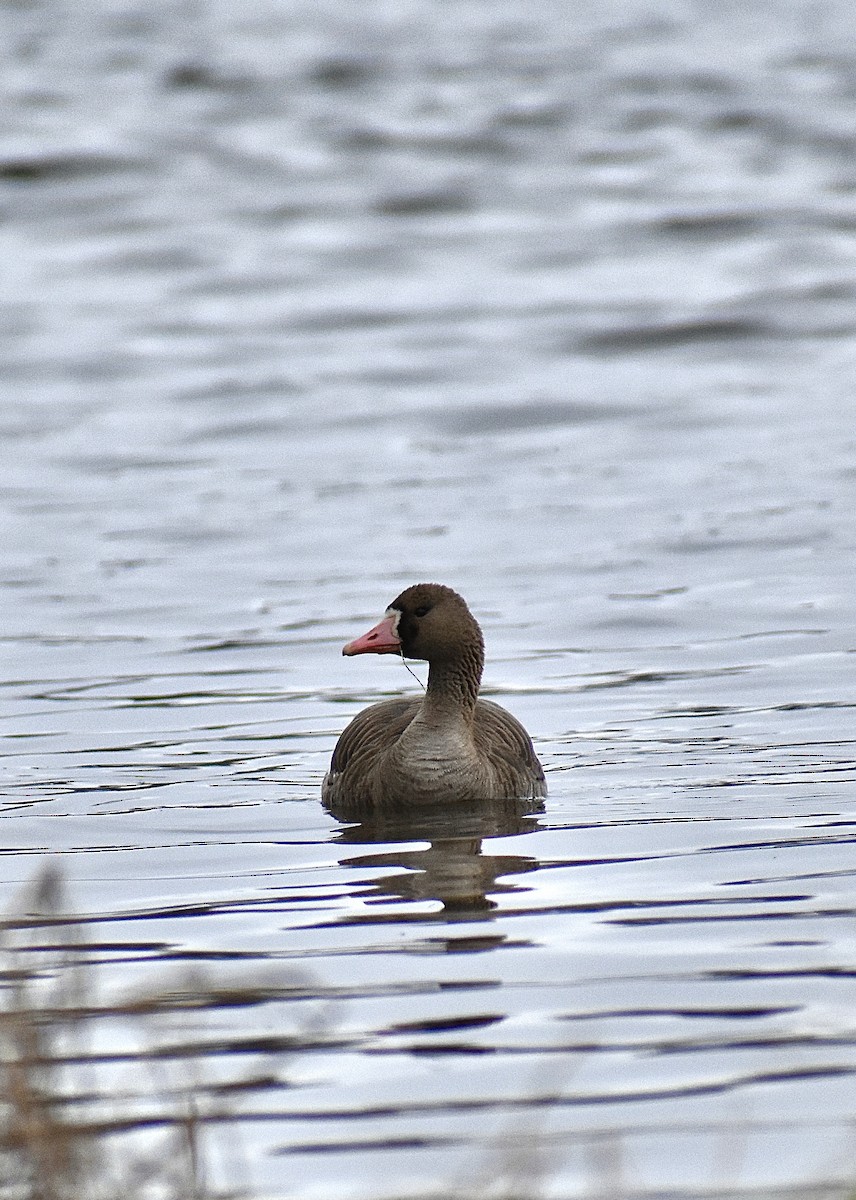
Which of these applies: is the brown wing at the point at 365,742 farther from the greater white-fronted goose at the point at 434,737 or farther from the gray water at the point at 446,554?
the gray water at the point at 446,554

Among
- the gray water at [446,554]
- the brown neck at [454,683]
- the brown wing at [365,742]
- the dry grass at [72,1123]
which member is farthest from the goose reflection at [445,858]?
the dry grass at [72,1123]

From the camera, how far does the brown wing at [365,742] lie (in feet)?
34.8

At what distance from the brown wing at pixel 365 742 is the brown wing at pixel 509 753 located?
1.32ft

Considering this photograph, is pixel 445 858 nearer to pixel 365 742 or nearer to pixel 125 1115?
pixel 365 742

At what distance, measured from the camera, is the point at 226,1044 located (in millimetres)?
6230

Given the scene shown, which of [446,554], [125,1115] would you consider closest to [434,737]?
[125,1115]

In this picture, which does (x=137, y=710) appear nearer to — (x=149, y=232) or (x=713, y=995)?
(x=713, y=995)

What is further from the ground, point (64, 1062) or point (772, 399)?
point (64, 1062)

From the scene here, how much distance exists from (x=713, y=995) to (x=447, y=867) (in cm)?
252

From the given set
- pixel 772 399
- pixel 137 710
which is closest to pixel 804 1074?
pixel 137 710

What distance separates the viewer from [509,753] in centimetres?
1078

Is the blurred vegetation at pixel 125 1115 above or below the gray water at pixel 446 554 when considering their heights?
above

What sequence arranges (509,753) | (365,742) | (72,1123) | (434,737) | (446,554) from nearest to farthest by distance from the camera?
(72,1123) < (434,737) < (509,753) < (365,742) < (446,554)

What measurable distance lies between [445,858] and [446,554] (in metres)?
8.71
